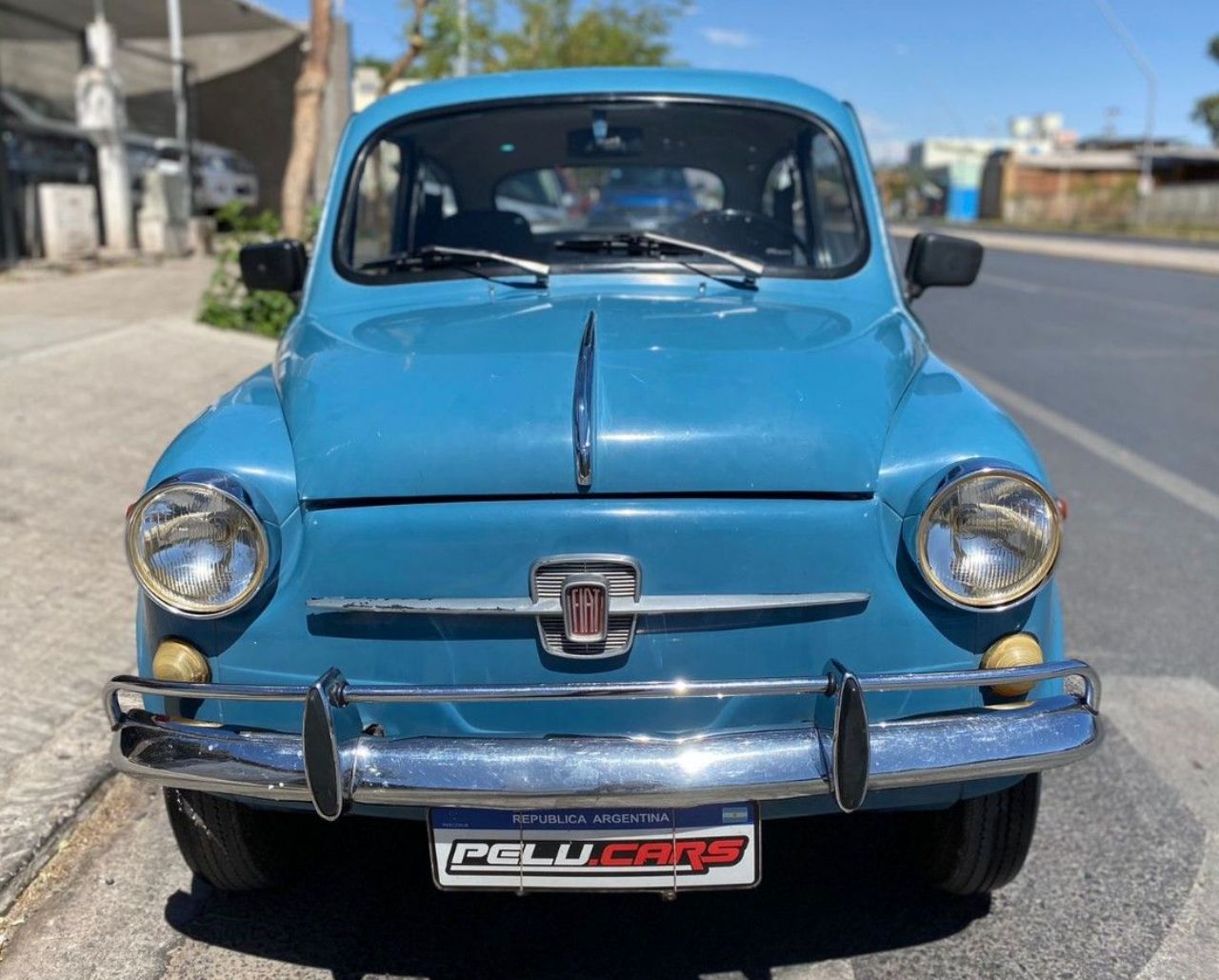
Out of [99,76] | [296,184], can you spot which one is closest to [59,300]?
[296,184]

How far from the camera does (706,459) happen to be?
2.20 m

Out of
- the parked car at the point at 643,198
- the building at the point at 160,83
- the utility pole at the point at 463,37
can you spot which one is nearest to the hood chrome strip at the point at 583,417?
the parked car at the point at 643,198

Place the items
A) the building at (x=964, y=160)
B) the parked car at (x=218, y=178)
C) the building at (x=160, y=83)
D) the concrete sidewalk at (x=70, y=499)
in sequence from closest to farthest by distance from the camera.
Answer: the concrete sidewalk at (x=70, y=499)
the building at (x=160, y=83)
the parked car at (x=218, y=178)
the building at (x=964, y=160)

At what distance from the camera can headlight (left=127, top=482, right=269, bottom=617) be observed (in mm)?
2205

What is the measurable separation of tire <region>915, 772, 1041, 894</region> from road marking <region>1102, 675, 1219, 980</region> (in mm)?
340

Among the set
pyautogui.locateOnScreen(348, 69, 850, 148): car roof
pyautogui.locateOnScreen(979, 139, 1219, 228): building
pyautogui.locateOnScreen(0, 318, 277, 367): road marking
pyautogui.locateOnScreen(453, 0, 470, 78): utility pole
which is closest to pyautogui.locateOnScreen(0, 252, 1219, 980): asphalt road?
pyautogui.locateOnScreen(348, 69, 850, 148): car roof

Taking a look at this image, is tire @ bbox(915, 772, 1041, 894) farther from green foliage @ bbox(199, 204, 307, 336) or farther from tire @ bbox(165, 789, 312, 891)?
green foliage @ bbox(199, 204, 307, 336)

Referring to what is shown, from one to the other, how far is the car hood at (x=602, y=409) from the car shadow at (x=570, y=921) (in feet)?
3.40

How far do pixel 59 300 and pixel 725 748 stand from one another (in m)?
10.6

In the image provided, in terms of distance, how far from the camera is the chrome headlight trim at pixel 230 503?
219 centimetres

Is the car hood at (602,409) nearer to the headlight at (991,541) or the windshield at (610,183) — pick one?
the headlight at (991,541)

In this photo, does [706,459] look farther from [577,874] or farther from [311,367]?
[311,367]

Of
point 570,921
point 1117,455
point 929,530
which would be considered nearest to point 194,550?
point 570,921

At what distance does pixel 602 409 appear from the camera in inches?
89.2
